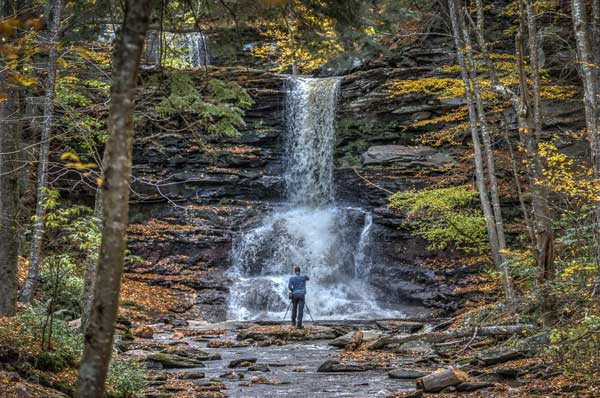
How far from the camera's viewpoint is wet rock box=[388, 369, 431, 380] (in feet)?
30.2

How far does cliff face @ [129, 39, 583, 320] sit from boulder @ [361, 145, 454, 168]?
47mm

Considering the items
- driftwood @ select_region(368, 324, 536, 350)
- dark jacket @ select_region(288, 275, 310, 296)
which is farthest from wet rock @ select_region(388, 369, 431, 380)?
dark jacket @ select_region(288, 275, 310, 296)

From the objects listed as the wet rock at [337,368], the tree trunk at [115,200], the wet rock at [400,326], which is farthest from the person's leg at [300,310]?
the tree trunk at [115,200]

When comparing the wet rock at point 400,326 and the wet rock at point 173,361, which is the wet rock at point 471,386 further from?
the wet rock at point 400,326

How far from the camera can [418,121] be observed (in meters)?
24.9

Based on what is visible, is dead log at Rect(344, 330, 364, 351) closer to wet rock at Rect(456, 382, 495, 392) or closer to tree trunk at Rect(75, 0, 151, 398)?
wet rock at Rect(456, 382, 495, 392)

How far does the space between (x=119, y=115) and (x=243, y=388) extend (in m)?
6.02

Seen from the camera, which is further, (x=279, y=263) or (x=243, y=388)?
(x=279, y=263)

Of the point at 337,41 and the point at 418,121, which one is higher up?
the point at 418,121

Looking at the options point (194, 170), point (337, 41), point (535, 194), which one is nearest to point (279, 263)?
point (194, 170)

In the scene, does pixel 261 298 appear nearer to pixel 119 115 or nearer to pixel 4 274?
pixel 4 274

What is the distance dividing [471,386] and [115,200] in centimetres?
603

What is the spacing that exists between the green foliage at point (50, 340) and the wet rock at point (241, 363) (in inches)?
140

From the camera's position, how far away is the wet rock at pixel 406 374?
920 cm
